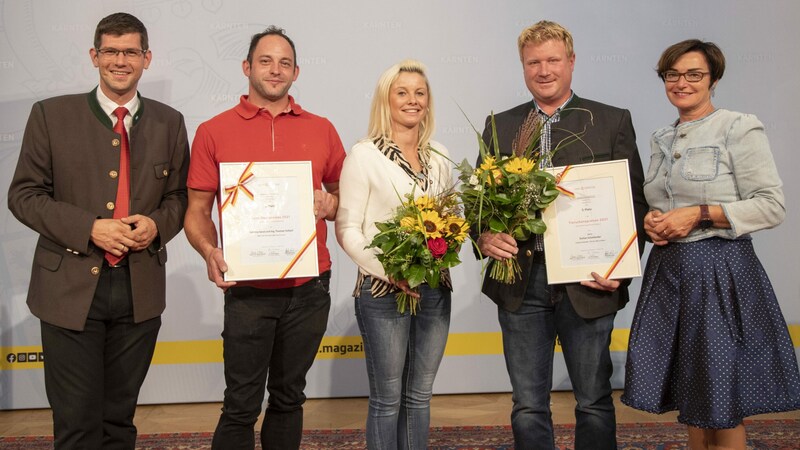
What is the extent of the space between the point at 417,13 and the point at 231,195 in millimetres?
2468

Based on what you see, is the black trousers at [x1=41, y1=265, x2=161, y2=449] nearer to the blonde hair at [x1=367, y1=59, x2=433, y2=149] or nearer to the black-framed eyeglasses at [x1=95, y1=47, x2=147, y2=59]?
the black-framed eyeglasses at [x1=95, y1=47, x2=147, y2=59]

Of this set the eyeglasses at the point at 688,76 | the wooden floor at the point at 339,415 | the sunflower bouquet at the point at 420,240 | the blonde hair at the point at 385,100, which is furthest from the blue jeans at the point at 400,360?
the wooden floor at the point at 339,415

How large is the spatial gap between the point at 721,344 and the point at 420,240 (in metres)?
1.08

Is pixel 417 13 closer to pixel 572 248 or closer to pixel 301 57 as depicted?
pixel 301 57

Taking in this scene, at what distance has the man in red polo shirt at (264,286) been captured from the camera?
256 cm

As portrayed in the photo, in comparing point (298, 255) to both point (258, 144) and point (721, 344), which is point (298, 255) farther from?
point (721, 344)

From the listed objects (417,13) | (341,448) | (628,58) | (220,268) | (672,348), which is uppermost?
(417,13)

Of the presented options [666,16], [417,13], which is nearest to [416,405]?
[417,13]

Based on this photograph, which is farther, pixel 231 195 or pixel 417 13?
pixel 417 13

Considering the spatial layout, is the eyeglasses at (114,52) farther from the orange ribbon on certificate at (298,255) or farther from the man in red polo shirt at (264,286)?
the orange ribbon on certificate at (298,255)

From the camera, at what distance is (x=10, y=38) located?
4.24 metres

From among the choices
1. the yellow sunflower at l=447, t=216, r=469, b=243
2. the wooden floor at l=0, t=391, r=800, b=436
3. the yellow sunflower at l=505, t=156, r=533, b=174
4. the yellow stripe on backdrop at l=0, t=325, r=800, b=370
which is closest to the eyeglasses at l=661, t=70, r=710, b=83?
the yellow sunflower at l=505, t=156, r=533, b=174

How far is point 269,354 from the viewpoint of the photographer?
8.54 ft

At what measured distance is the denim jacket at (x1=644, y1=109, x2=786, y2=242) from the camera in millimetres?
2354
